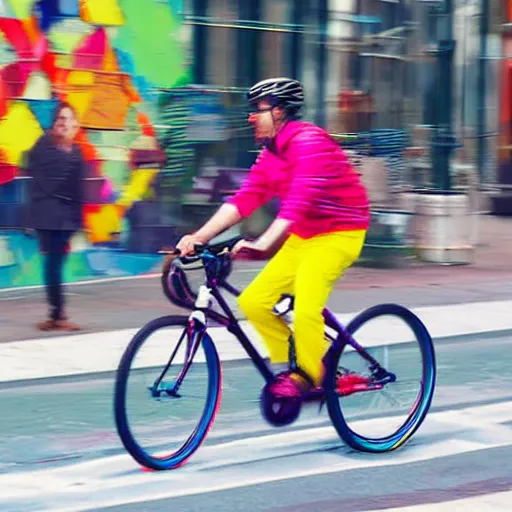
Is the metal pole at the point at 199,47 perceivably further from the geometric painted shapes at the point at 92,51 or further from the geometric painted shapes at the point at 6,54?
the geometric painted shapes at the point at 6,54

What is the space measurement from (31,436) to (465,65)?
22173 mm

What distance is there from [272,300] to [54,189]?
490 cm

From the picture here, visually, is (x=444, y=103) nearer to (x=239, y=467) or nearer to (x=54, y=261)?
(x=54, y=261)

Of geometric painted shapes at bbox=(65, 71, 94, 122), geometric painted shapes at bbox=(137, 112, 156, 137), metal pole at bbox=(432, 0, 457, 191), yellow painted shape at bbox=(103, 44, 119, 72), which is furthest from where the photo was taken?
metal pole at bbox=(432, 0, 457, 191)

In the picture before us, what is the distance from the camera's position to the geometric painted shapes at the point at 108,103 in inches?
535

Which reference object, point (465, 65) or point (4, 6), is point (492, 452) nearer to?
point (4, 6)

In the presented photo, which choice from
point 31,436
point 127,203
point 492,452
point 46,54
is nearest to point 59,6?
point 46,54

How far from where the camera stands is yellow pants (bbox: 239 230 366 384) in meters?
6.25

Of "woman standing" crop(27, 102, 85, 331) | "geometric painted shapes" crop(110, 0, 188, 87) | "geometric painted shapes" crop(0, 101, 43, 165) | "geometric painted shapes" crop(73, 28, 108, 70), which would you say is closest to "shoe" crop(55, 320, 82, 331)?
"woman standing" crop(27, 102, 85, 331)

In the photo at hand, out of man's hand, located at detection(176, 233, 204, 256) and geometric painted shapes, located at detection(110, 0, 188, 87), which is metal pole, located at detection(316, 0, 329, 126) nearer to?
geometric painted shapes, located at detection(110, 0, 188, 87)

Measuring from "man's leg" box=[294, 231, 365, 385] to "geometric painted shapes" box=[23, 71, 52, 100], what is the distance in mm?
7200

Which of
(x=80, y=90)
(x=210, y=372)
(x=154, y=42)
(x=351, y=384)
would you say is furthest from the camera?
(x=154, y=42)

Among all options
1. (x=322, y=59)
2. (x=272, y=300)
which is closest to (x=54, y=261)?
(x=272, y=300)

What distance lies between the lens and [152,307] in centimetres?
1245
